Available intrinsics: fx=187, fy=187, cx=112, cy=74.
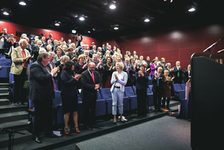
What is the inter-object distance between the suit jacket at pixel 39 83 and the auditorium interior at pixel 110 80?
0.02 m

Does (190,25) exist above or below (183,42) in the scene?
above

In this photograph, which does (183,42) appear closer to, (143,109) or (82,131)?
(143,109)

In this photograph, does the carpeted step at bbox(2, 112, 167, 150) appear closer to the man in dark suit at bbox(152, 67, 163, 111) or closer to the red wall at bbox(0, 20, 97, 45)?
the man in dark suit at bbox(152, 67, 163, 111)

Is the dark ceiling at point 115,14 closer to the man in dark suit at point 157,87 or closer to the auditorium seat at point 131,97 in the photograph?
the man in dark suit at point 157,87

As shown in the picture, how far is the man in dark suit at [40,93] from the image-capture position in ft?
9.33

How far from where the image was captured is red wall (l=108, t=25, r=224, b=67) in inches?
324

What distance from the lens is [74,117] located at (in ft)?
11.1

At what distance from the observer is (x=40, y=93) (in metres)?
2.84

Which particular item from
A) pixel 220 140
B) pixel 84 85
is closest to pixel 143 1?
pixel 84 85

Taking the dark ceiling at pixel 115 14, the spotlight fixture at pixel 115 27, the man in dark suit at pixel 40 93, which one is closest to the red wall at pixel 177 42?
the dark ceiling at pixel 115 14

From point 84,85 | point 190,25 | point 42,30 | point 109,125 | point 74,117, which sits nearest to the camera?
point 74,117

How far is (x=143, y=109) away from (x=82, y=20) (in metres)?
6.13

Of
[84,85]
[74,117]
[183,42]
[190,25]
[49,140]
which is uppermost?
[190,25]

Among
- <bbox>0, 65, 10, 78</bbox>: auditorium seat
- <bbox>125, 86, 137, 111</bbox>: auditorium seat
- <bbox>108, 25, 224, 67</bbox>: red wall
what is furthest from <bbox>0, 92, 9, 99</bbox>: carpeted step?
<bbox>108, 25, 224, 67</bbox>: red wall
